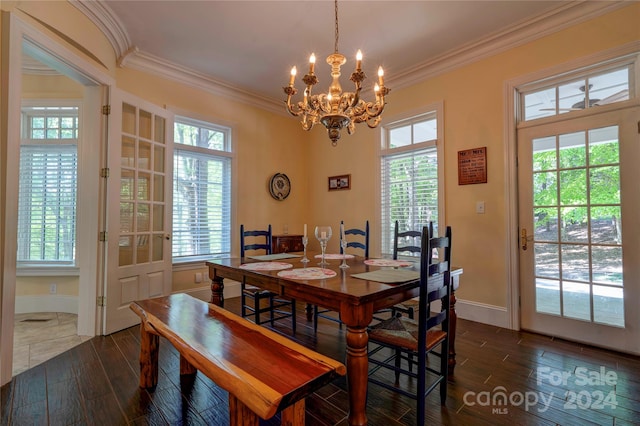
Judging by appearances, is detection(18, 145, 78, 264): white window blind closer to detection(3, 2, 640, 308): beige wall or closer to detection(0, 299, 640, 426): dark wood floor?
detection(3, 2, 640, 308): beige wall

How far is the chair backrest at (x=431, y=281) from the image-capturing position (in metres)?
1.57

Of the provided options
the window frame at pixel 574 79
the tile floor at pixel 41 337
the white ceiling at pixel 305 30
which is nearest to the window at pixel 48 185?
the tile floor at pixel 41 337

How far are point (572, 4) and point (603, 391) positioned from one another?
9.86ft

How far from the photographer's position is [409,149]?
378cm

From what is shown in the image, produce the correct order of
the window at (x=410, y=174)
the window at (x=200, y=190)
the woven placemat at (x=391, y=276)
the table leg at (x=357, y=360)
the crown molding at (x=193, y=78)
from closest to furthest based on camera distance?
1. the table leg at (x=357, y=360)
2. the woven placemat at (x=391, y=276)
3. the crown molding at (x=193, y=78)
4. the window at (x=410, y=174)
5. the window at (x=200, y=190)

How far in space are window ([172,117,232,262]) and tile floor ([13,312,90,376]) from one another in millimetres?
1245

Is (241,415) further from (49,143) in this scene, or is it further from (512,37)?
(49,143)

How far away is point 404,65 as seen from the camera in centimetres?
358

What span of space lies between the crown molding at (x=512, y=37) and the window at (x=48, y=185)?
4.15 m

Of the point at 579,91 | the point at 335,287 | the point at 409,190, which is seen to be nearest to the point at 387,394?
the point at 335,287

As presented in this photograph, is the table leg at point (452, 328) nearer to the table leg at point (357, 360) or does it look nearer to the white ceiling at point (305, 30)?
the table leg at point (357, 360)

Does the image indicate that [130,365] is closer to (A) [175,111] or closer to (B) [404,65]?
(A) [175,111]

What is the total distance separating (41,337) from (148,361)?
1742 mm

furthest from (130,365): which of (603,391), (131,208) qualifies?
(603,391)
